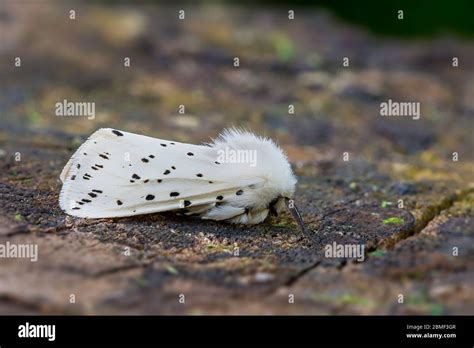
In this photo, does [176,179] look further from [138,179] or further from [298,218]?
[298,218]

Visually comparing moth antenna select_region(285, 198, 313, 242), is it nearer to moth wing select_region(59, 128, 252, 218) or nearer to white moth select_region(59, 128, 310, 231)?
white moth select_region(59, 128, 310, 231)

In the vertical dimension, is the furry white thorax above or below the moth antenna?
above

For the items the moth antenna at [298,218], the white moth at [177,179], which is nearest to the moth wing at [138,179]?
the white moth at [177,179]

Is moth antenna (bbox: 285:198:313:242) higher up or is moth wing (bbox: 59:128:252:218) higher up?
moth wing (bbox: 59:128:252:218)

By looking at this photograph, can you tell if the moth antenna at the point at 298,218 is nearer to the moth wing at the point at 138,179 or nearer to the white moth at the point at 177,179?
the white moth at the point at 177,179

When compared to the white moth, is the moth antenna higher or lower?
lower

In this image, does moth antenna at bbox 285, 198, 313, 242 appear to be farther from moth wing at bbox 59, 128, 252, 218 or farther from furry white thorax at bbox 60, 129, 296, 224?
moth wing at bbox 59, 128, 252, 218

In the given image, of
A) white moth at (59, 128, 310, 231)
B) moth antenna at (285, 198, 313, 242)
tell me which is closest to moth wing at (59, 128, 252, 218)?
white moth at (59, 128, 310, 231)

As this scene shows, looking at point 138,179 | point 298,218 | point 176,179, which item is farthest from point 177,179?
point 298,218
